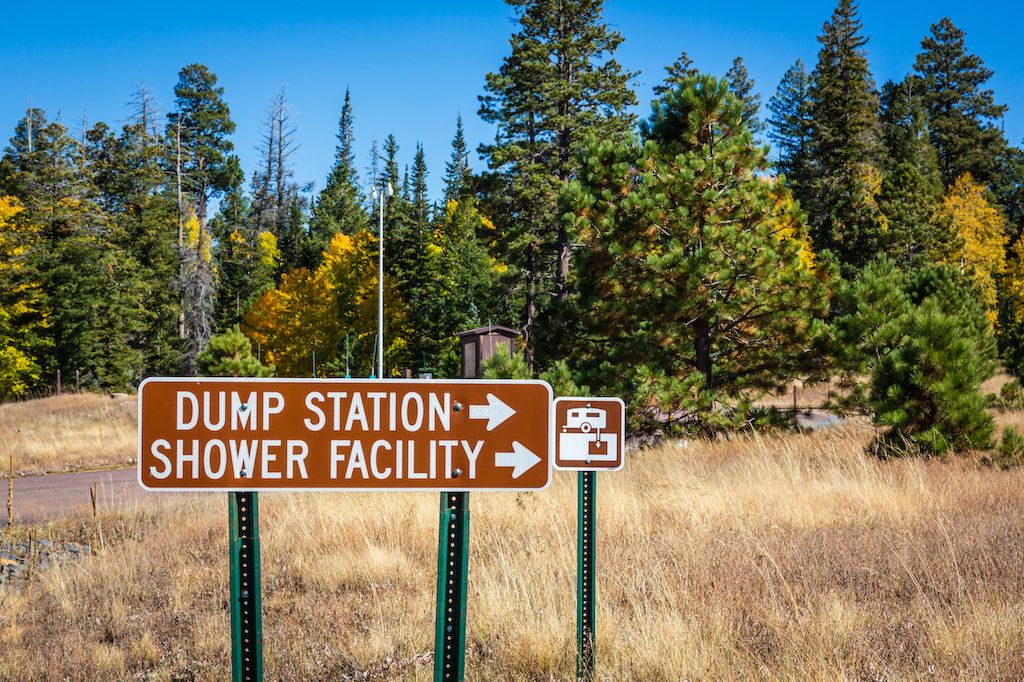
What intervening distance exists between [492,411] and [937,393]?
7698 millimetres

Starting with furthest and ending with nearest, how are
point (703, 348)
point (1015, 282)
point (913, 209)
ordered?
point (1015, 282) < point (913, 209) < point (703, 348)

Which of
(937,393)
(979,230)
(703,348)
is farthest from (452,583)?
(979,230)

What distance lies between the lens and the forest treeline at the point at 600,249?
12961mm

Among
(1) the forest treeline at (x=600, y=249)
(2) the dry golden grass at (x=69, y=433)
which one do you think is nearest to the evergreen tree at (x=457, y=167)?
(1) the forest treeline at (x=600, y=249)

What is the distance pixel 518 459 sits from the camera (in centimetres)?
269

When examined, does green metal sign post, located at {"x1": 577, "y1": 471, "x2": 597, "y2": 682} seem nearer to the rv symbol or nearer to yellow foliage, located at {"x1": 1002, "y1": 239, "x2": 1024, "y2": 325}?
the rv symbol

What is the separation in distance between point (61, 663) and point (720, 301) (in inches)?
410

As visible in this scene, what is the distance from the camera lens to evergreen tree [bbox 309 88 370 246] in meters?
66.6

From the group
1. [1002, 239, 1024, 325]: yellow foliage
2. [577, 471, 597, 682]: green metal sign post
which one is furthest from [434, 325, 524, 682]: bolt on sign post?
[1002, 239, 1024, 325]: yellow foliage

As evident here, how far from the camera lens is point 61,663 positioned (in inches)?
171

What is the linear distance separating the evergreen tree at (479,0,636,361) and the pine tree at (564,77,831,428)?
17976mm

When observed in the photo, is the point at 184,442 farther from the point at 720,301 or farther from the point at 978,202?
the point at 978,202

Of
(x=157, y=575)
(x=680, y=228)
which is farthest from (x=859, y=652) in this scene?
(x=680, y=228)

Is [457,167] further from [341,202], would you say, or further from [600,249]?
[600,249]
